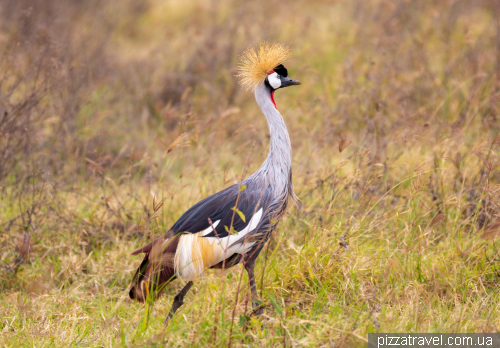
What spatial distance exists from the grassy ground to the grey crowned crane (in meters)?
0.17

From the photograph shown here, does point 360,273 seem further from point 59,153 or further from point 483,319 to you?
point 59,153

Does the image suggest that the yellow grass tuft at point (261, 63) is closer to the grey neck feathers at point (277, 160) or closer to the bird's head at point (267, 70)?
the bird's head at point (267, 70)

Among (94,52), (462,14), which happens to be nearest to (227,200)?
(94,52)

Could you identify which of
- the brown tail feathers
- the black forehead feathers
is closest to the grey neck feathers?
the black forehead feathers

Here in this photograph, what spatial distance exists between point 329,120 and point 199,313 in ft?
10.3

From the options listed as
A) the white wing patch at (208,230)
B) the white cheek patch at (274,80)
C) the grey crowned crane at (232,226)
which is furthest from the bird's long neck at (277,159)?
the white wing patch at (208,230)

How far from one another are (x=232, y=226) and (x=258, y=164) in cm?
210

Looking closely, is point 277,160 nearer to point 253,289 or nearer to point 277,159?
point 277,159

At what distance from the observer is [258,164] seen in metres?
4.84

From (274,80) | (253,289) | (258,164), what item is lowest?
(253,289)

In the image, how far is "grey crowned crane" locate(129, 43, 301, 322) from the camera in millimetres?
2875

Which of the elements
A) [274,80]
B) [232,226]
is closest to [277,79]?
[274,80]

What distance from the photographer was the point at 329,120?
5258 millimetres

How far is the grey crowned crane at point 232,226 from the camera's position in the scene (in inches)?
113
